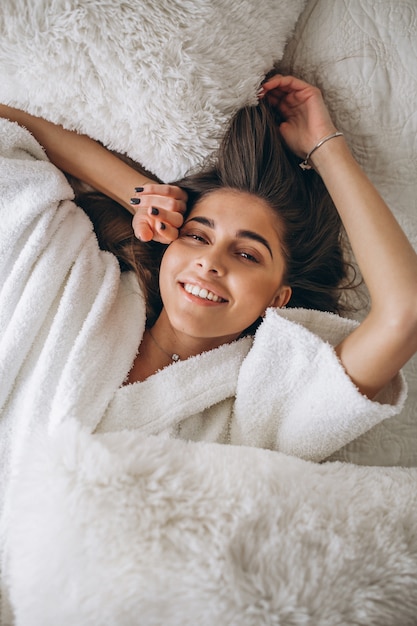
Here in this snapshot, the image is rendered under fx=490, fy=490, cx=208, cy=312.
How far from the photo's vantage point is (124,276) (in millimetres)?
1238

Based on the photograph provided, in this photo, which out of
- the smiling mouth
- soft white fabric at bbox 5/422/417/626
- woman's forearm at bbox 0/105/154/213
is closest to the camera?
soft white fabric at bbox 5/422/417/626

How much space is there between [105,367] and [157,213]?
1.17ft

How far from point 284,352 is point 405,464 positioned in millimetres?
474

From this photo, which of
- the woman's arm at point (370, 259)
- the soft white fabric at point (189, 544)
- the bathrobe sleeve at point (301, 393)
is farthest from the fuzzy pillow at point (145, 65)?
the soft white fabric at point (189, 544)

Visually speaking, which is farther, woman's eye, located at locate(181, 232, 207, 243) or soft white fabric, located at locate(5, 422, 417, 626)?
woman's eye, located at locate(181, 232, 207, 243)

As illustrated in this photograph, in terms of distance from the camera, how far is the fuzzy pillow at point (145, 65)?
3.24ft

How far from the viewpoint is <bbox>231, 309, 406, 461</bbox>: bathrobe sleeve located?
0.97 metres

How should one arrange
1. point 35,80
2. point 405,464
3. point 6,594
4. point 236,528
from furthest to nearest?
point 405,464, point 35,80, point 6,594, point 236,528

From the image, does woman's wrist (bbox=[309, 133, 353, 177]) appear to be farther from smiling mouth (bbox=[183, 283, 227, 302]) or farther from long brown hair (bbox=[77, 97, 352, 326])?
smiling mouth (bbox=[183, 283, 227, 302])

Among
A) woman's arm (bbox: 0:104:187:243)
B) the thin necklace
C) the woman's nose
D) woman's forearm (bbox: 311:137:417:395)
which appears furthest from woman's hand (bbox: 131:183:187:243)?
woman's forearm (bbox: 311:137:417:395)

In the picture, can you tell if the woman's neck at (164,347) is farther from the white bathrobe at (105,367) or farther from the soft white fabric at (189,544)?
the soft white fabric at (189,544)

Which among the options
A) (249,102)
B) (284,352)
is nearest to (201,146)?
(249,102)

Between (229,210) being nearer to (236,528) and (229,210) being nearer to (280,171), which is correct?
(280,171)

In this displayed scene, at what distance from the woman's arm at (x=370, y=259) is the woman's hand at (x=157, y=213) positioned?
0.33 m
